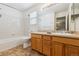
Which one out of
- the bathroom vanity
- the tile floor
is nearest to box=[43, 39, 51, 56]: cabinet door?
the bathroom vanity

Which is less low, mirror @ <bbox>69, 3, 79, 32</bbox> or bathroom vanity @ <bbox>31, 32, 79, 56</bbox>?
mirror @ <bbox>69, 3, 79, 32</bbox>

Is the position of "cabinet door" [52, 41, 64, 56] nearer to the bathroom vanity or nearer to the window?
the bathroom vanity

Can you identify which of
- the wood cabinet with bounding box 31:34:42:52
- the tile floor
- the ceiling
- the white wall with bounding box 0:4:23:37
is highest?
the ceiling

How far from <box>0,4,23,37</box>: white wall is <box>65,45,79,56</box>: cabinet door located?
2.92 feet

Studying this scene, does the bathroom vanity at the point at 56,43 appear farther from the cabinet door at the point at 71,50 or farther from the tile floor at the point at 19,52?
the tile floor at the point at 19,52

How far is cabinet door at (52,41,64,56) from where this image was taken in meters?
1.53

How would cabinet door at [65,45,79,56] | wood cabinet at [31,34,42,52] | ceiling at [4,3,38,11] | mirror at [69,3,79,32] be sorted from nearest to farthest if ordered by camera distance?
cabinet door at [65,45,79,56], ceiling at [4,3,38,11], mirror at [69,3,79,32], wood cabinet at [31,34,42,52]

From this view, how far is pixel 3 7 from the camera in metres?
1.49

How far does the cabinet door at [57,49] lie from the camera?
5.01 feet

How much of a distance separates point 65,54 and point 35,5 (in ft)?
3.35

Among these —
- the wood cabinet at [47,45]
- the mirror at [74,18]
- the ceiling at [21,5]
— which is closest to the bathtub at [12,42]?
the wood cabinet at [47,45]

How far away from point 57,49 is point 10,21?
1012 mm

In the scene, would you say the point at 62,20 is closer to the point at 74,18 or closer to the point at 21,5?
the point at 74,18

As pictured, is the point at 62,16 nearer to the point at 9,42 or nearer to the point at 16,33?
the point at 16,33
